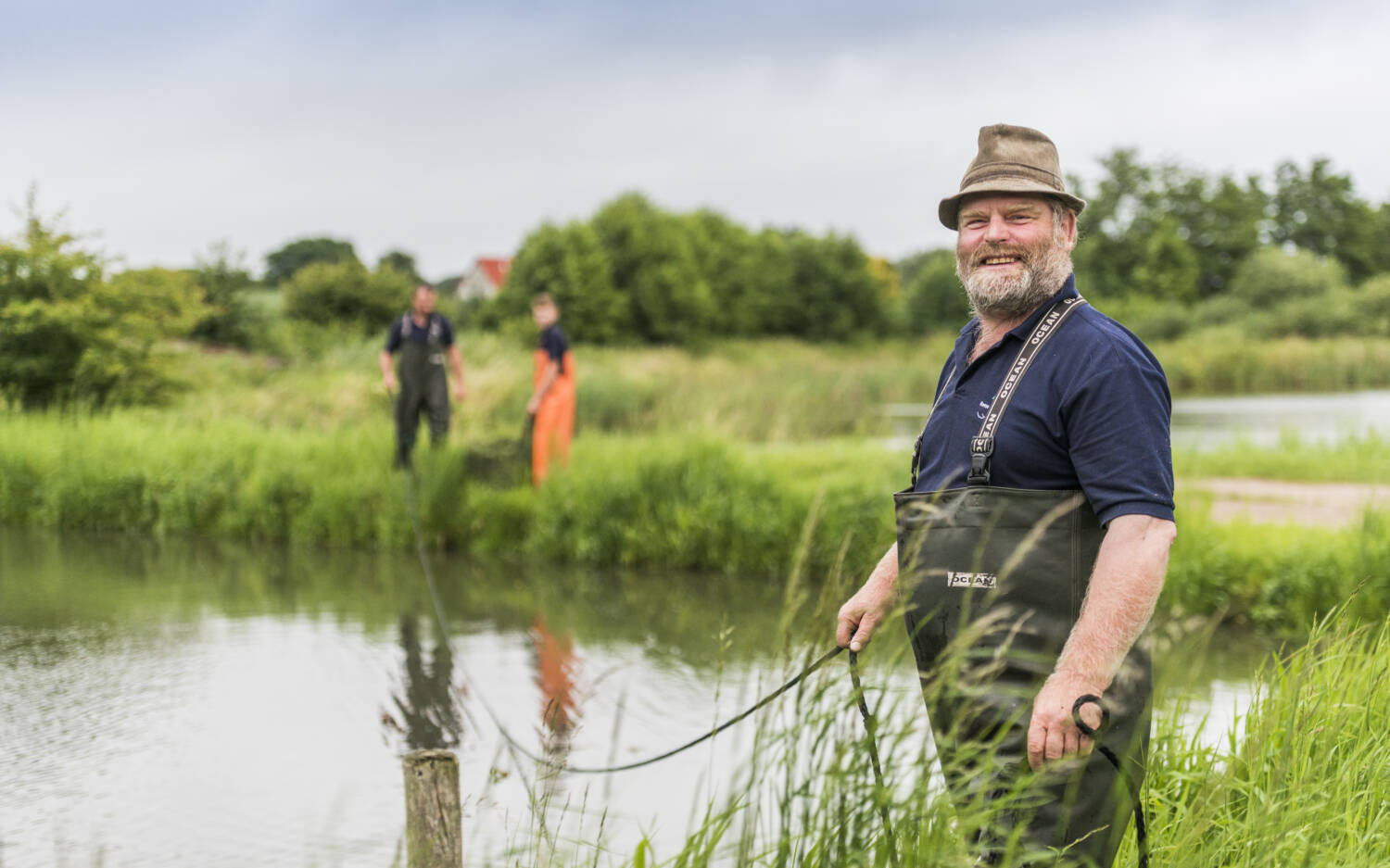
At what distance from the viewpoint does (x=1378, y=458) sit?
549 inches

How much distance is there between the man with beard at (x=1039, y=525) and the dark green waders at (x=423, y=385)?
424 inches

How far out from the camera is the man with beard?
94.0 inches

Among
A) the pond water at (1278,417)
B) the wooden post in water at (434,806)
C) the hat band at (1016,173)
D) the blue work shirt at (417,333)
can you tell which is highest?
the hat band at (1016,173)

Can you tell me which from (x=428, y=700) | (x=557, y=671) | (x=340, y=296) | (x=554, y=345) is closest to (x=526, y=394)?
(x=554, y=345)

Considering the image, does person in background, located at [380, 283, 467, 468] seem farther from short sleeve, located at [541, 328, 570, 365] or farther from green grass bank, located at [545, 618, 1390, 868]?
green grass bank, located at [545, 618, 1390, 868]

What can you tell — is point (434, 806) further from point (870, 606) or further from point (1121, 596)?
point (1121, 596)

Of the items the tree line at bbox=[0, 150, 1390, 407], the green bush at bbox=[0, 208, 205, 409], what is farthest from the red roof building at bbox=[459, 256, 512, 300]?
the green bush at bbox=[0, 208, 205, 409]

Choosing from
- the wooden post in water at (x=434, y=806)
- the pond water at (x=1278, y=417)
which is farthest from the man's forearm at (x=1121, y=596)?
the pond water at (x=1278, y=417)

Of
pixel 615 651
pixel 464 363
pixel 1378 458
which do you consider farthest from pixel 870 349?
pixel 615 651

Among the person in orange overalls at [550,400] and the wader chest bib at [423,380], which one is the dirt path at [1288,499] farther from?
the wader chest bib at [423,380]

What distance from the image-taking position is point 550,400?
41.5 ft

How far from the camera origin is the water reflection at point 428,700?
615cm

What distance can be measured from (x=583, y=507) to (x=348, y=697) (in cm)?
453

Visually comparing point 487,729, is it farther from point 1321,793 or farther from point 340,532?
point 340,532
